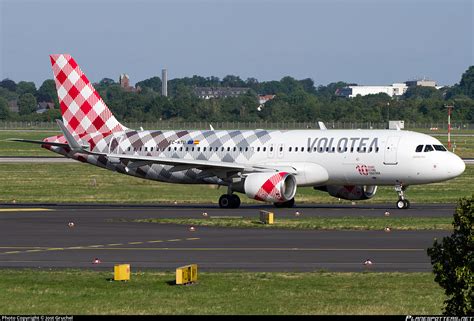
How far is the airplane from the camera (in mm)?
55594

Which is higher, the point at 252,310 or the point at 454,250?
the point at 454,250

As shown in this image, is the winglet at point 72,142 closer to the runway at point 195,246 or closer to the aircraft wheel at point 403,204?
A: the runway at point 195,246

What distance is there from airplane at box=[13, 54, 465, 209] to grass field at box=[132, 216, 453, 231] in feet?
20.4

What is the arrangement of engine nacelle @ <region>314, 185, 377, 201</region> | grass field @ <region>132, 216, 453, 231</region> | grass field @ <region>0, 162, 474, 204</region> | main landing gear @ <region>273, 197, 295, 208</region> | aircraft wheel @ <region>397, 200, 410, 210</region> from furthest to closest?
1. grass field @ <region>0, 162, 474, 204</region>
2. engine nacelle @ <region>314, 185, 377, 201</region>
3. main landing gear @ <region>273, 197, 295, 208</region>
4. aircraft wheel @ <region>397, 200, 410, 210</region>
5. grass field @ <region>132, 216, 453, 231</region>

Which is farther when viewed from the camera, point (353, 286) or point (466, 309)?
point (353, 286)

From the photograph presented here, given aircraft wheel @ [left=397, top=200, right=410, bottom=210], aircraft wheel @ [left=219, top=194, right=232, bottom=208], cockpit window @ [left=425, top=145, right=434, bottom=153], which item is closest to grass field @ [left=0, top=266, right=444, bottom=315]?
aircraft wheel @ [left=397, top=200, right=410, bottom=210]

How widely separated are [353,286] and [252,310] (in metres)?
4.44

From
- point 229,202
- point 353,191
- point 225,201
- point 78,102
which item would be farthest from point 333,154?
point 78,102

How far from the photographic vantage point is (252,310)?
25.0m

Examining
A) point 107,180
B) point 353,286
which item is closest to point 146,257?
point 353,286

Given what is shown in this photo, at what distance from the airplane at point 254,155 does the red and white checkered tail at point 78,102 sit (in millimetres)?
54

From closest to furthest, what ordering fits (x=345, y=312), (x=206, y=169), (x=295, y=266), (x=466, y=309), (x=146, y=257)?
(x=466, y=309)
(x=345, y=312)
(x=295, y=266)
(x=146, y=257)
(x=206, y=169)

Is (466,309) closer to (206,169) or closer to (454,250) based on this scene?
(454,250)

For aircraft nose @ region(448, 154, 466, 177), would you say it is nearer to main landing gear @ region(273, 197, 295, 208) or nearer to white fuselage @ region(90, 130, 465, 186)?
white fuselage @ region(90, 130, 465, 186)
